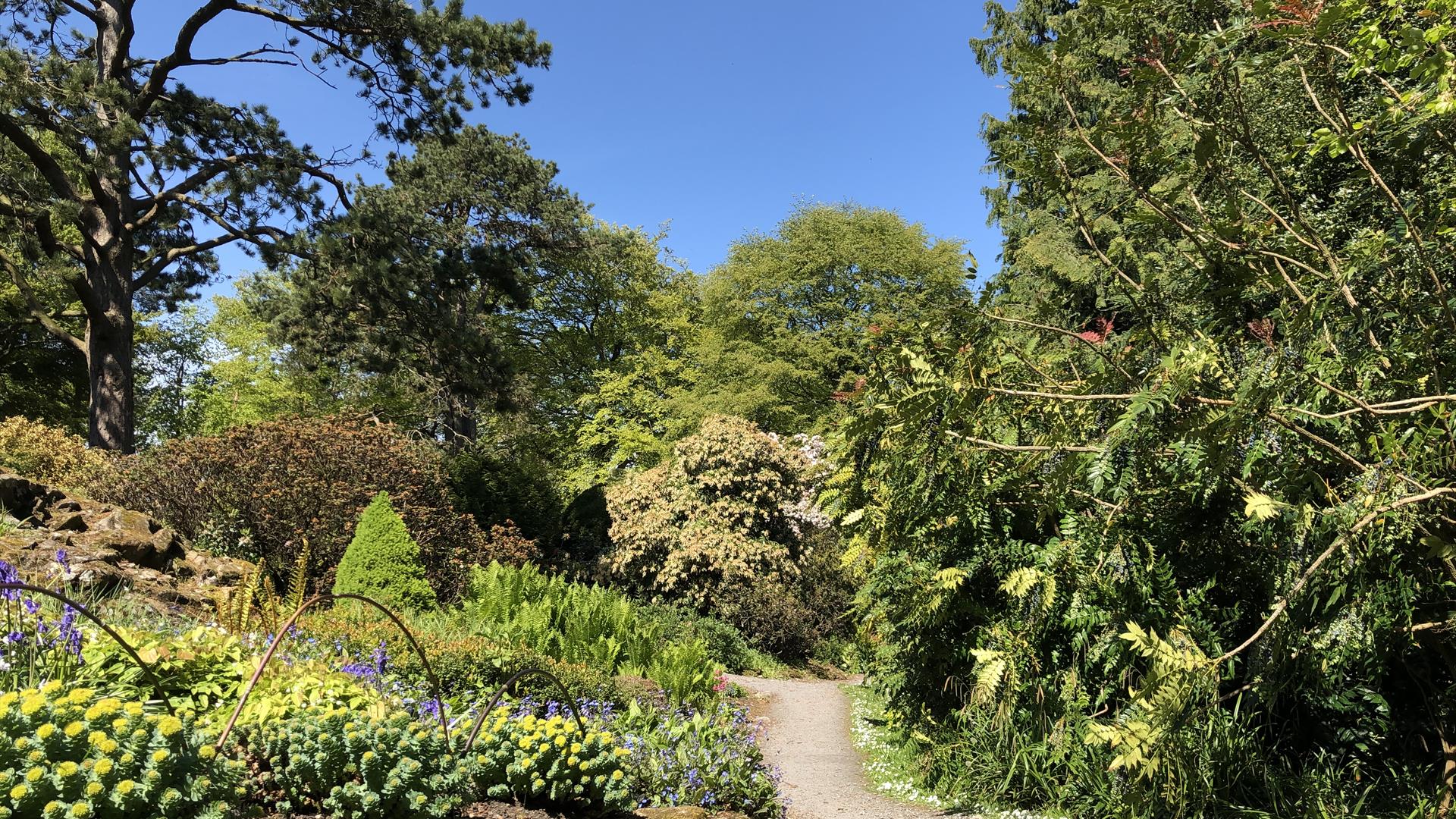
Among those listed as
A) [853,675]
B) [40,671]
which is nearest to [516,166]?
[853,675]

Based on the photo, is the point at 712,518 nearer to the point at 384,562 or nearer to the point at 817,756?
the point at 384,562

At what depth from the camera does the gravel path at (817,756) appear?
5215 mm

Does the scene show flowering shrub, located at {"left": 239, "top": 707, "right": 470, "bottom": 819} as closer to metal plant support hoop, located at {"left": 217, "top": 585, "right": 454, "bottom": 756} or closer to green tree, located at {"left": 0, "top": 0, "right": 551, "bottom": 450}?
metal plant support hoop, located at {"left": 217, "top": 585, "right": 454, "bottom": 756}

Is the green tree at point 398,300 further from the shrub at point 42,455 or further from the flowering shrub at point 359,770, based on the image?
the flowering shrub at point 359,770

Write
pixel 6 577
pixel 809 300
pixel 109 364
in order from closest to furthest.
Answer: pixel 6 577 → pixel 109 364 → pixel 809 300

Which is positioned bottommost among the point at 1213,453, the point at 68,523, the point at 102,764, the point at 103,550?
the point at 102,764

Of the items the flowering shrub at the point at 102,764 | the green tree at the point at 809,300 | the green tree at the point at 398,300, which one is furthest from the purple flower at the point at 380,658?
the green tree at the point at 809,300

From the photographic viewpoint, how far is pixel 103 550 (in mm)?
6680

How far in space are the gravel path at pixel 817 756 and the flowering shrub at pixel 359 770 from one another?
2936 mm

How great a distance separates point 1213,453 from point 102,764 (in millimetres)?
3432

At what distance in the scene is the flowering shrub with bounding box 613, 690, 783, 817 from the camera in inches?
186

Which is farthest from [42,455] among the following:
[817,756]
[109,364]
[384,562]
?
[817,756]

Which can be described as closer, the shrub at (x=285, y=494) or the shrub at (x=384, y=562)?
the shrub at (x=384, y=562)

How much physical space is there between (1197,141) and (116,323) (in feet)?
54.0
